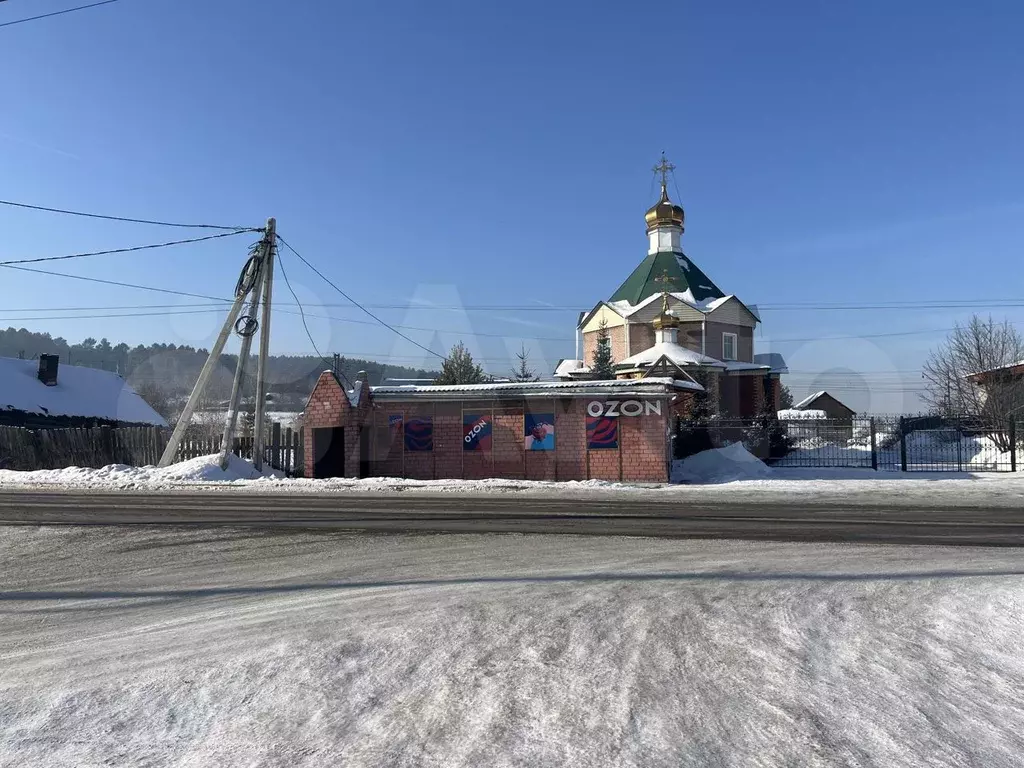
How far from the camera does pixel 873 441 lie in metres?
25.2

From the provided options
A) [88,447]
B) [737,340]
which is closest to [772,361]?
[737,340]

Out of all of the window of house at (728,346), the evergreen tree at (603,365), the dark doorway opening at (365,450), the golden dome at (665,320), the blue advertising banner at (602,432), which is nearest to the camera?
the blue advertising banner at (602,432)

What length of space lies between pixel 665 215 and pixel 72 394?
4339 centimetres

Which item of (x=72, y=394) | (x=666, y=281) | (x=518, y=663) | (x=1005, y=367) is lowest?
(x=518, y=663)

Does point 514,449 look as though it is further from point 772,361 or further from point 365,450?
point 772,361

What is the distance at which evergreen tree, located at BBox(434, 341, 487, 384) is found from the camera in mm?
44281

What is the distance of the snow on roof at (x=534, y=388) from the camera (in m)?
21.3

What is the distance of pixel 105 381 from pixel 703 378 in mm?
39385

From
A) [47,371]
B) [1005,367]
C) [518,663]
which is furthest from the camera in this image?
[47,371]

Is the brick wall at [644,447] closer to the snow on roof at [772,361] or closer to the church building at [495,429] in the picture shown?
the church building at [495,429]

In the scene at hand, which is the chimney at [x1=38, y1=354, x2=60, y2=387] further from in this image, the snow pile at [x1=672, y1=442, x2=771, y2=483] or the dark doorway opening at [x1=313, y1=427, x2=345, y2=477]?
the snow pile at [x1=672, y1=442, x2=771, y2=483]

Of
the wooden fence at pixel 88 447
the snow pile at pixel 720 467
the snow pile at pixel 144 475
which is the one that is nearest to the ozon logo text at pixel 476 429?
the snow pile at pixel 720 467

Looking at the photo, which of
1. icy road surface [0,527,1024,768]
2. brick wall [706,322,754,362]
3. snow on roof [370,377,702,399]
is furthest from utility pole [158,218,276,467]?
brick wall [706,322,754,362]

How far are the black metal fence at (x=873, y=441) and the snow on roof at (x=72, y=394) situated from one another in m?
36.3
